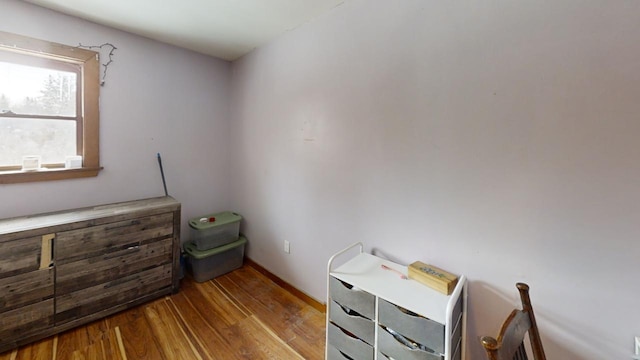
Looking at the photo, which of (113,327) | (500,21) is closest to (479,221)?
(500,21)

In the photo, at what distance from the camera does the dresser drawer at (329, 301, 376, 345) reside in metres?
1.29

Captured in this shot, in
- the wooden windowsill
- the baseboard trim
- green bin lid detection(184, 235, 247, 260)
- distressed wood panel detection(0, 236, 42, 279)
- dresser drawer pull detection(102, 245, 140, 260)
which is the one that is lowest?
the baseboard trim

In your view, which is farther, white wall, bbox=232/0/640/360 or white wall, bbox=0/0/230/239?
white wall, bbox=0/0/230/239

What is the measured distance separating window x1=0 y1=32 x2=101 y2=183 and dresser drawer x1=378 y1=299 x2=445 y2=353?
8.12 ft

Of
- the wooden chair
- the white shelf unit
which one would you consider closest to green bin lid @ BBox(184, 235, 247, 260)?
the white shelf unit

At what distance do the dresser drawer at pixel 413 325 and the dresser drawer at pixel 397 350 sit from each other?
0.03 metres

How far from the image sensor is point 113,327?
1.84 m

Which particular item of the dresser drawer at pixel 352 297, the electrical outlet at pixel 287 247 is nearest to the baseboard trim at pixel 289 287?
the electrical outlet at pixel 287 247

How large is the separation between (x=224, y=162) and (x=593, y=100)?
9.70 feet

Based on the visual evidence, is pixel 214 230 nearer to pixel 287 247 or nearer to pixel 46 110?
pixel 287 247

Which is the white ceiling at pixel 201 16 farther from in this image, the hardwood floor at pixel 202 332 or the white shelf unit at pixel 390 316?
the hardwood floor at pixel 202 332

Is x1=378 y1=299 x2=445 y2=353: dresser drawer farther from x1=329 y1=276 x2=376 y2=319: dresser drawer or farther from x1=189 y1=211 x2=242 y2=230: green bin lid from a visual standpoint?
x1=189 y1=211 x2=242 y2=230: green bin lid

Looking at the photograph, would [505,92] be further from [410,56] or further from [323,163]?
[323,163]

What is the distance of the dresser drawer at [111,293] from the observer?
1757mm
